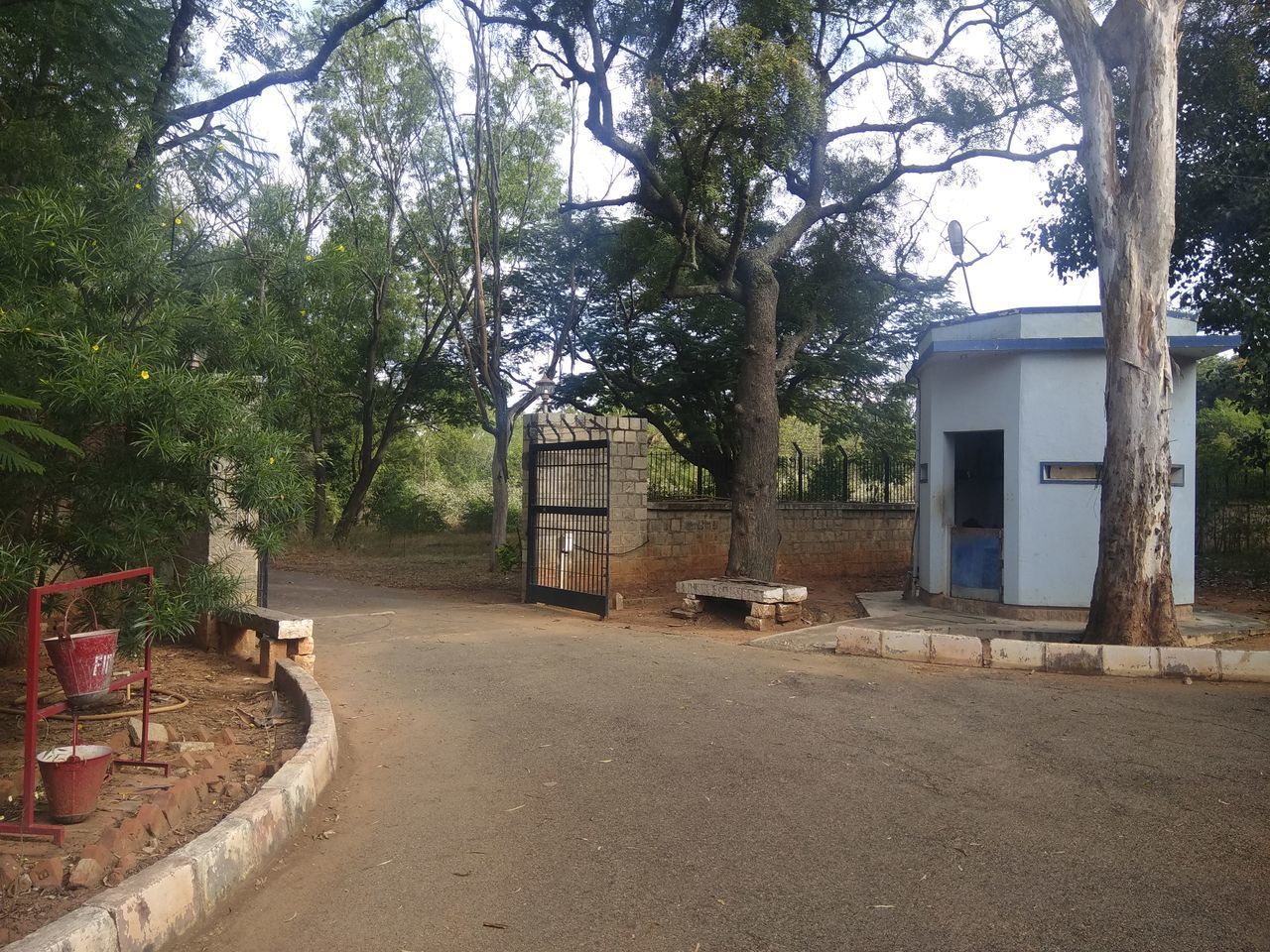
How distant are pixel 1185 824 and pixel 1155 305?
6635 mm

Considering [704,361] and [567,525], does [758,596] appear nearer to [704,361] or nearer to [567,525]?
[567,525]

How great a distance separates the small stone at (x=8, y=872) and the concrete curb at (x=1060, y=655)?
7642 mm

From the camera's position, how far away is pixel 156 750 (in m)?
5.89

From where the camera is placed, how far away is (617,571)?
1570cm

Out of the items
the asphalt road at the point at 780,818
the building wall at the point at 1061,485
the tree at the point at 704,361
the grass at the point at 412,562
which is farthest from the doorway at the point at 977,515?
the grass at the point at 412,562

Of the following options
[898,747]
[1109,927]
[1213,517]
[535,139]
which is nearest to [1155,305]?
[898,747]

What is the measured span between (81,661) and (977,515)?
1284 cm

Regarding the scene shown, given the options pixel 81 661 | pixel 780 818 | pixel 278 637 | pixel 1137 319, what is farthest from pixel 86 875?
pixel 1137 319

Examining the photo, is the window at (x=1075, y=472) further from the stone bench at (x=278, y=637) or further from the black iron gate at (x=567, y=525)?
the stone bench at (x=278, y=637)

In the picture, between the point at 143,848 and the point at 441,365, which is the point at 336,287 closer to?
the point at 143,848

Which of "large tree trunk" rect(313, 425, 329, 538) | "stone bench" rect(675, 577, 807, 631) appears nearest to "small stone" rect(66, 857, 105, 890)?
"stone bench" rect(675, 577, 807, 631)

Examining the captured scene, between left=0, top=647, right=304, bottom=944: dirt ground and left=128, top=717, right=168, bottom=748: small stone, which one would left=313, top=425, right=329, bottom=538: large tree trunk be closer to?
left=0, top=647, right=304, bottom=944: dirt ground

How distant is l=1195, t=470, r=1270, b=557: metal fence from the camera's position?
62.0 feet

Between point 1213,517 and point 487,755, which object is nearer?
point 487,755
